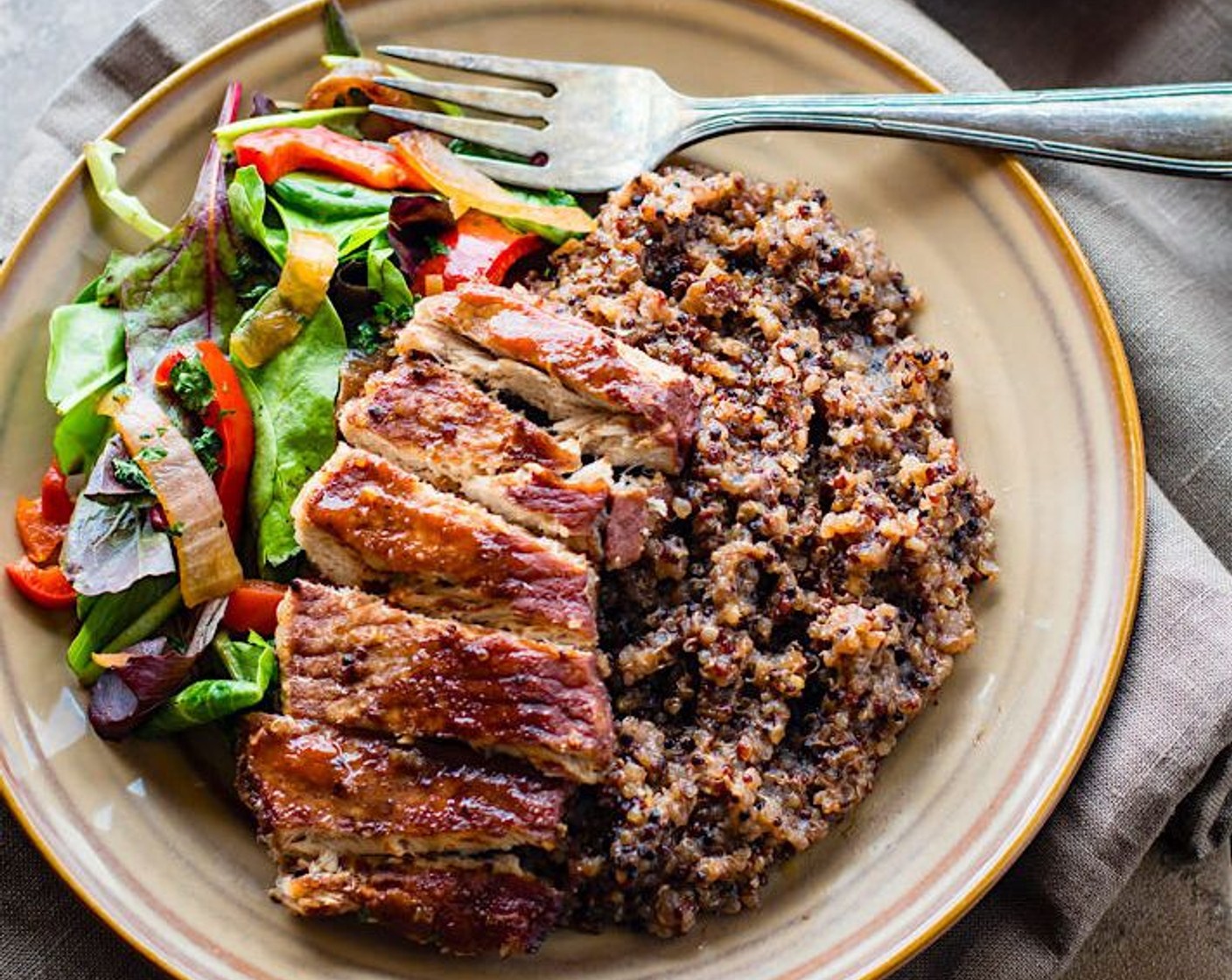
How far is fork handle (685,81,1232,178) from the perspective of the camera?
4750 mm

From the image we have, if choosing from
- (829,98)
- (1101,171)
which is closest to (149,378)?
(829,98)

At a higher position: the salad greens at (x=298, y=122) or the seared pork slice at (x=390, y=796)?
the salad greens at (x=298, y=122)

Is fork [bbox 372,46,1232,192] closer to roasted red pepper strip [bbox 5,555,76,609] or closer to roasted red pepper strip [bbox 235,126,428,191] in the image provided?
roasted red pepper strip [bbox 235,126,428,191]

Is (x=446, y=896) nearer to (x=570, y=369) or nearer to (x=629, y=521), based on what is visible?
(x=629, y=521)

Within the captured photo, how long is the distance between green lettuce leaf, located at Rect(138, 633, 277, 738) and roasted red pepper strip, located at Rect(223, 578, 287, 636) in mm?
48

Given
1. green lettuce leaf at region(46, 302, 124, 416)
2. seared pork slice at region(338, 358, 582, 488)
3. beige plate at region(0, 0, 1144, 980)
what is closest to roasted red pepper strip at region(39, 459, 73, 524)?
beige plate at region(0, 0, 1144, 980)

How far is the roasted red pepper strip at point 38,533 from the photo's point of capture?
483 centimetres

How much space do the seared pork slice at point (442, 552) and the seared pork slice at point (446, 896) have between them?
0.75 metres

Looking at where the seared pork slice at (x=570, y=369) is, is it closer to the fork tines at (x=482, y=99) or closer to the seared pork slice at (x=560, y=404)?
the seared pork slice at (x=560, y=404)

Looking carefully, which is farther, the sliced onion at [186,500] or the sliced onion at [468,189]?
the sliced onion at [468,189]

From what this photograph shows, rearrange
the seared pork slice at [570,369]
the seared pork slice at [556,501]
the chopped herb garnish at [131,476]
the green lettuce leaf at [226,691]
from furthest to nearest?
1. the chopped herb garnish at [131,476]
2. the green lettuce leaf at [226,691]
3. the seared pork slice at [570,369]
4. the seared pork slice at [556,501]

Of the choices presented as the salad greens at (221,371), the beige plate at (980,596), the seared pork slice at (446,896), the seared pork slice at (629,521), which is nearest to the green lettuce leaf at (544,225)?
the salad greens at (221,371)

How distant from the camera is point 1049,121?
483cm

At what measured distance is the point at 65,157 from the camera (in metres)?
5.43
